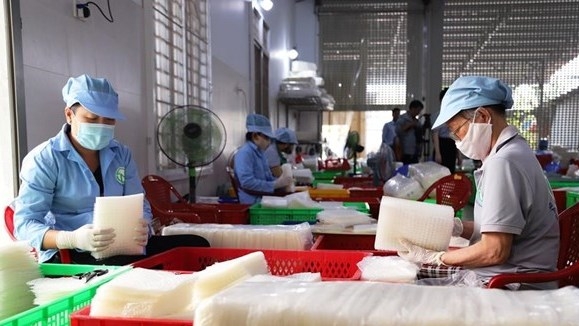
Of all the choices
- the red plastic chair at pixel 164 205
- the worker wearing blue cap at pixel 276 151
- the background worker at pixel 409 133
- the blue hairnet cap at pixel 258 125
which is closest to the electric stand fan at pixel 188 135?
the red plastic chair at pixel 164 205

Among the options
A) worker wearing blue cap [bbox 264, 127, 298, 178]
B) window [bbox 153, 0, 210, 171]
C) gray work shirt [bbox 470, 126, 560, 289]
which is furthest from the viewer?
worker wearing blue cap [bbox 264, 127, 298, 178]

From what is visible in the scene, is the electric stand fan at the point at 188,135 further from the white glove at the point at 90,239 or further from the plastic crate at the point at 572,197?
the plastic crate at the point at 572,197

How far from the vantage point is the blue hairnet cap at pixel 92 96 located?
178 centimetres

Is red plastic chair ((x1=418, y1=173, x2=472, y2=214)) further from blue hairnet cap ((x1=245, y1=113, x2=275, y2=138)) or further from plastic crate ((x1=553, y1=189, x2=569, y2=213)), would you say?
blue hairnet cap ((x1=245, y1=113, x2=275, y2=138))

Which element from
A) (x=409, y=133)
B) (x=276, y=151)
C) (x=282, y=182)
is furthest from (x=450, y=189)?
(x=409, y=133)

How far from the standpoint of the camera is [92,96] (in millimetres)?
1782

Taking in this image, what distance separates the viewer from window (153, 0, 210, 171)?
3.57 meters

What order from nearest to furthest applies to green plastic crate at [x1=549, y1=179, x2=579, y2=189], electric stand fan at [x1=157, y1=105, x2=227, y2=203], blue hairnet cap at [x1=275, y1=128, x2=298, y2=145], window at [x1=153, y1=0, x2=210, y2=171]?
electric stand fan at [x1=157, y1=105, x2=227, y2=203], window at [x1=153, y1=0, x2=210, y2=171], green plastic crate at [x1=549, y1=179, x2=579, y2=189], blue hairnet cap at [x1=275, y1=128, x2=298, y2=145]

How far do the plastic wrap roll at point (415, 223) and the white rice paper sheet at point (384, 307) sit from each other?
2.10ft

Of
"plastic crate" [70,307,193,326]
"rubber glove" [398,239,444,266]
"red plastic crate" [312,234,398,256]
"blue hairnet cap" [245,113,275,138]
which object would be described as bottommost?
"red plastic crate" [312,234,398,256]

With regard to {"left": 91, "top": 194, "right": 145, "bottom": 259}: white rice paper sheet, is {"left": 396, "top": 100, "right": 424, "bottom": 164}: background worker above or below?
above

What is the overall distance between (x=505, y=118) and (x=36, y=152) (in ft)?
5.83

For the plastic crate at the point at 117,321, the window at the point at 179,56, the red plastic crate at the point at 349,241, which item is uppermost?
the window at the point at 179,56

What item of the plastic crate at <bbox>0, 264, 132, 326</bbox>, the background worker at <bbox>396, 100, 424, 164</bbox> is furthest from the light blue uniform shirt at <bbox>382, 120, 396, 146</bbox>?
the plastic crate at <bbox>0, 264, 132, 326</bbox>
